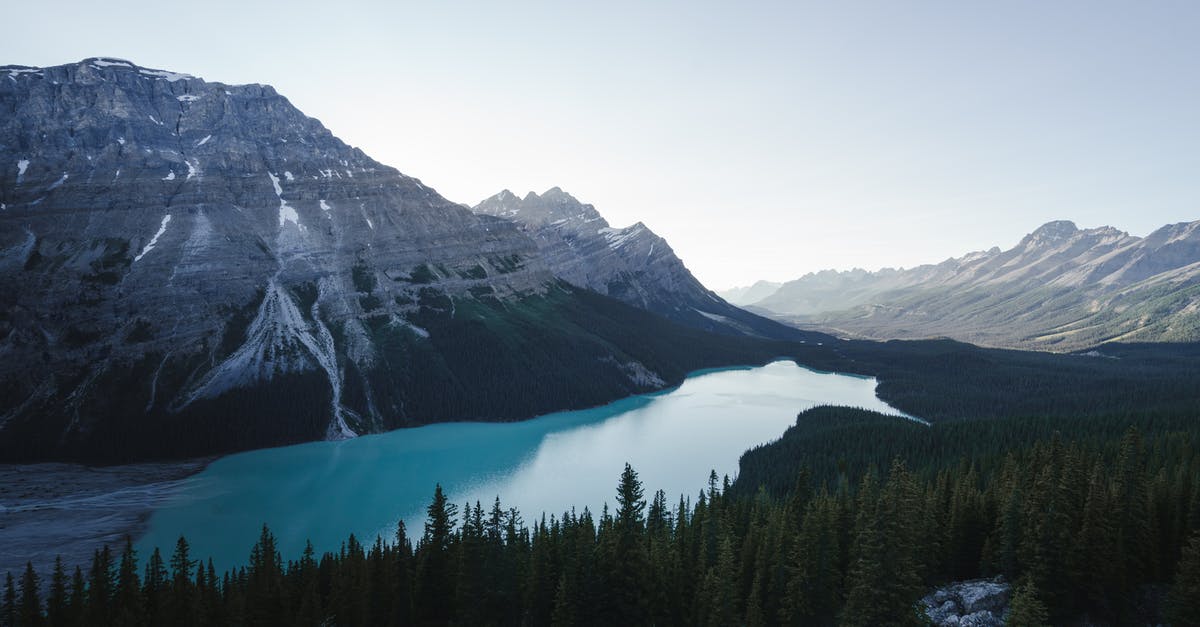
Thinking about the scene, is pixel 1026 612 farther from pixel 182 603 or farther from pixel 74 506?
pixel 74 506

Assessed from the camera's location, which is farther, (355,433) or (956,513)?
(355,433)

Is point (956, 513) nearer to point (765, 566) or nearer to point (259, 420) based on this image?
point (765, 566)

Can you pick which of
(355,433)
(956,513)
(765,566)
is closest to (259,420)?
(355,433)

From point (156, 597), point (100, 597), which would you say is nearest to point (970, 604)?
point (156, 597)

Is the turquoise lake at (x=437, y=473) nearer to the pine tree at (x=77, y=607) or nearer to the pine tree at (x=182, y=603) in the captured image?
the pine tree at (x=77, y=607)

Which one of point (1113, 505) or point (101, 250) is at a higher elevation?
point (101, 250)

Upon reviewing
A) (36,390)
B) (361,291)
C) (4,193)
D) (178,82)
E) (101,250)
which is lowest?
(36,390)
